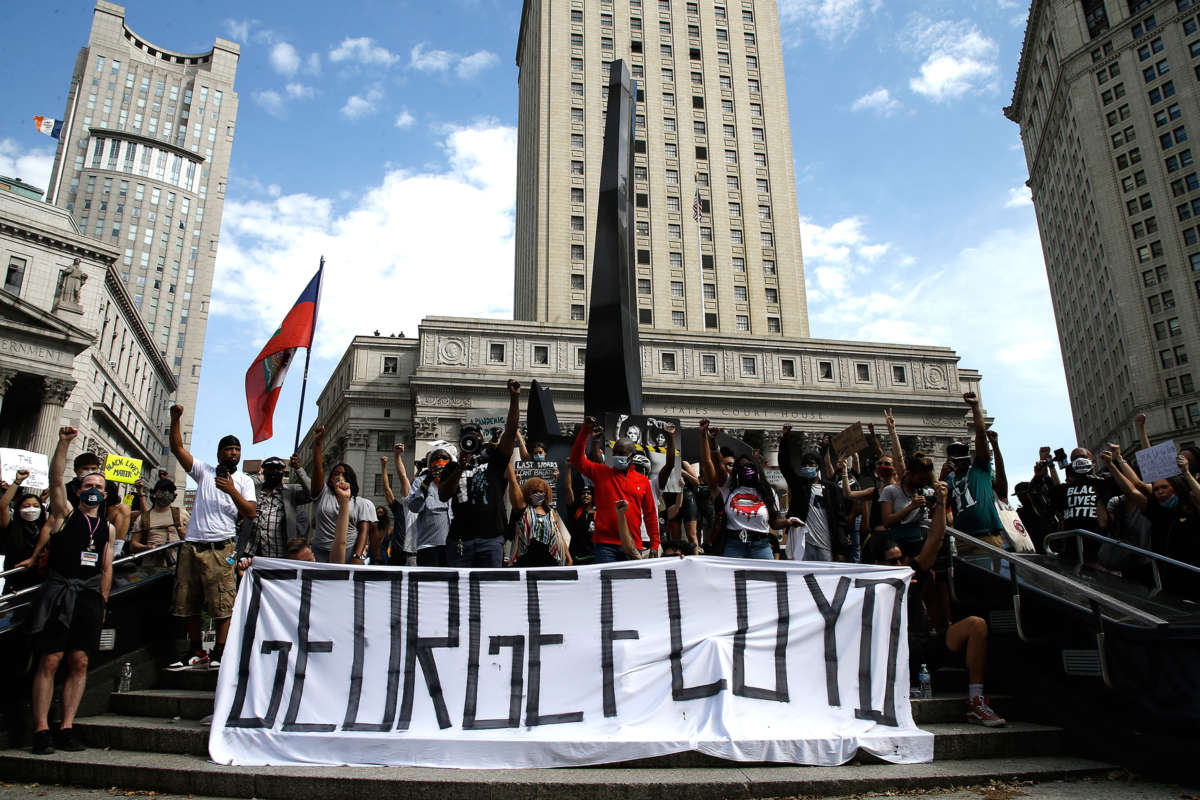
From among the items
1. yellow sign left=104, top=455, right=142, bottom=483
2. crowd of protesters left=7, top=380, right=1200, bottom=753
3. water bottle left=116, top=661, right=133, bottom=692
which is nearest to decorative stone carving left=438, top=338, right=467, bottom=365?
yellow sign left=104, top=455, right=142, bottom=483

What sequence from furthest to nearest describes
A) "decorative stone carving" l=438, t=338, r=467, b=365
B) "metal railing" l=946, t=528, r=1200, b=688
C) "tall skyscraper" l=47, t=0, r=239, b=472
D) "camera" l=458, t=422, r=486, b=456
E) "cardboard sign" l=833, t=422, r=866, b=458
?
1. "tall skyscraper" l=47, t=0, r=239, b=472
2. "decorative stone carving" l=438, t=338, r=467, b=365
3. "cardboard sign" l=833, t=422, r=866, b=458
4. "camera" l=458, t=422, r=486, b=456
5. "metal railing" l=946, t=528, r=1200, b=688

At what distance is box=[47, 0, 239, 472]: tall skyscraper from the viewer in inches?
3952

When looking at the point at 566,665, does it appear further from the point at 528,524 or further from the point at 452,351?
the point at 452,351

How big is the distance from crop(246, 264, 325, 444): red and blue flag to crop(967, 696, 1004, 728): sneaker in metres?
9.14

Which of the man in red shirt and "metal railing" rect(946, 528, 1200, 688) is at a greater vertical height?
the man in red shirt

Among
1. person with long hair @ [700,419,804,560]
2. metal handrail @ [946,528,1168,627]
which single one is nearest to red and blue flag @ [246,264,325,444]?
person with long hair @ [700,419,804,560]

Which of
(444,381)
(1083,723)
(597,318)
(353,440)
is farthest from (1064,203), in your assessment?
(1083,723)

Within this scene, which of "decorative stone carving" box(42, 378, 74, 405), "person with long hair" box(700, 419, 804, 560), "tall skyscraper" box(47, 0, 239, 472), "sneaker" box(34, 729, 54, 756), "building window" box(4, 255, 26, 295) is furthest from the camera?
"tall skyscraper" box(47, 0, 239, 472)

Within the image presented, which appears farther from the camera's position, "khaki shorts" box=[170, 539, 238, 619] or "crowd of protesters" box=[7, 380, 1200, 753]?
"khaki shorts" box=[170, 539, 238, 619]

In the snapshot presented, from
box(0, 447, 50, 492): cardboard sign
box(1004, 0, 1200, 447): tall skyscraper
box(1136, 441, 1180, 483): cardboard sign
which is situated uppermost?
box(1004, 0, 1200, 447): tall skyscraper

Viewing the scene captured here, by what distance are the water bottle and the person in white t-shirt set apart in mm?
504

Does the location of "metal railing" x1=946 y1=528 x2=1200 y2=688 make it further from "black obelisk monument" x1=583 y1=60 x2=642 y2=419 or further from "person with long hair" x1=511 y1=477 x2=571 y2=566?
"black obelisk monument" x1=583 y1=60 x2=642 y2=419

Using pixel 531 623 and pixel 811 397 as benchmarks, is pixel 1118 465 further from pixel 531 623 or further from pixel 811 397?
pixel 811 397

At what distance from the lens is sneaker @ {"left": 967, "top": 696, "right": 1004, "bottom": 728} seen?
5426mm
